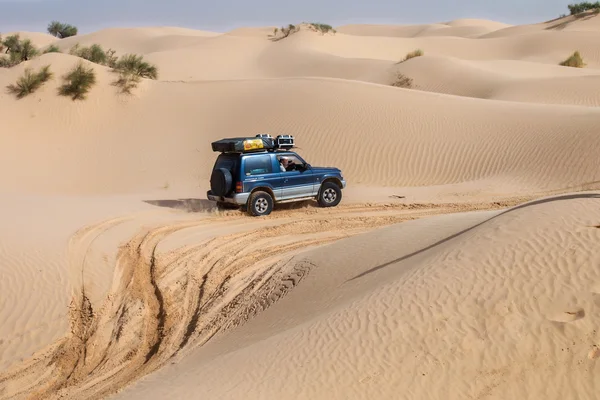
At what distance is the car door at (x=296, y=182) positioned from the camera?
16.0 meters

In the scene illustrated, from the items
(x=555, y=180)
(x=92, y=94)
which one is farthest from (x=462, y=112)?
(x=92, y=94)

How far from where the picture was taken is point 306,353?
263 inches

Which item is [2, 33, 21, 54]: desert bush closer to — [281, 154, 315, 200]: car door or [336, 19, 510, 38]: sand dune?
[281, 154, 315, 200]: car door

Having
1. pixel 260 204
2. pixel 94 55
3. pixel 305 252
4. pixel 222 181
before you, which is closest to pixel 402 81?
pixel 94 55

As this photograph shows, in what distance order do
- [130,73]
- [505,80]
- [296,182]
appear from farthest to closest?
[505,80] → [130,73] → [296,182]

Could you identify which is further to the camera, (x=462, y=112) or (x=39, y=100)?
(x=39, y=100)

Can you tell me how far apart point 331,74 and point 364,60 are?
10.1 ft

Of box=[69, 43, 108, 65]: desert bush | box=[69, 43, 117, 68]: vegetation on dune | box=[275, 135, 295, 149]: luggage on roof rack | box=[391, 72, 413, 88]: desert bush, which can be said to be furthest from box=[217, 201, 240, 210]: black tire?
box=[391, 72, 413, 88]: desert bush

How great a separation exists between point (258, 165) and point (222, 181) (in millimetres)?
920

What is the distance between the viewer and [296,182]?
16.2 m

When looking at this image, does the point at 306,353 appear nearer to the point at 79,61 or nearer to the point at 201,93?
the point at 201,93

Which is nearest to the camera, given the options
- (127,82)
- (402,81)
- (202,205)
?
(202,205)

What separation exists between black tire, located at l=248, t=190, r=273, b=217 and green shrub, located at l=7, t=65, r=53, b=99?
17523 mm

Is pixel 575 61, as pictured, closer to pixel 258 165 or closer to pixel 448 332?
pixel 258 165
